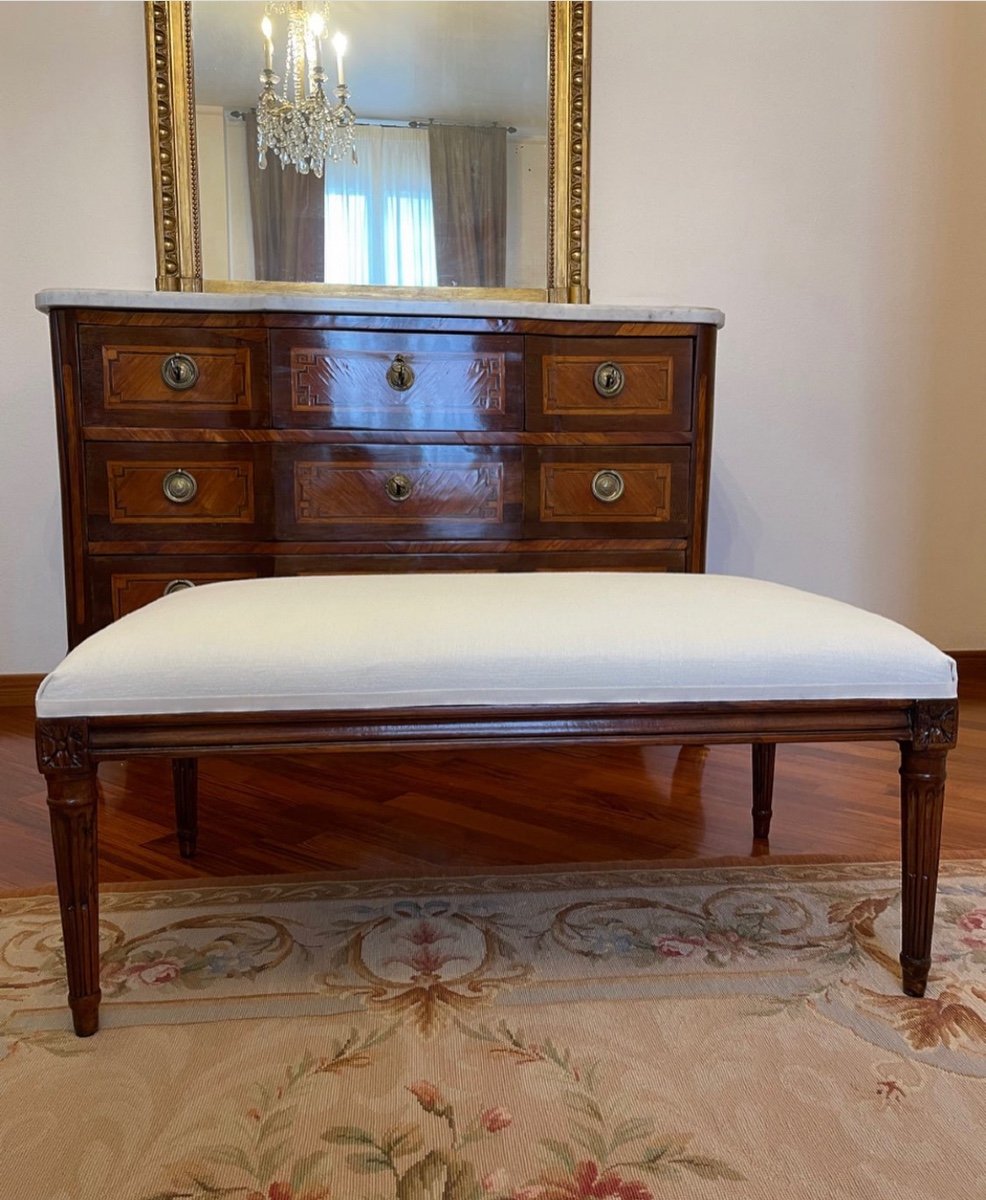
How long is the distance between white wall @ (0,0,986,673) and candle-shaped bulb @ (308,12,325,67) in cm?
45

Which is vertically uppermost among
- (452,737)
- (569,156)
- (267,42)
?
(267,42)

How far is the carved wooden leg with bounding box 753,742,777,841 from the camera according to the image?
156 centimetres

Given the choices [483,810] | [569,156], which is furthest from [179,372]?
[569,156]

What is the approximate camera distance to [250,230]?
2371 millimetres

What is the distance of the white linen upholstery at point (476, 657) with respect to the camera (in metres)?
0.97

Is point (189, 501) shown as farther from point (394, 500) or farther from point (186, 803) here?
point (186, 803)

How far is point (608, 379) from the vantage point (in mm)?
1940

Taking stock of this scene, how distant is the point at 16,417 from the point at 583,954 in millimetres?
2060

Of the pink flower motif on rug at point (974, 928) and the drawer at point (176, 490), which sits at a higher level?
the drawer at point (176, 490)

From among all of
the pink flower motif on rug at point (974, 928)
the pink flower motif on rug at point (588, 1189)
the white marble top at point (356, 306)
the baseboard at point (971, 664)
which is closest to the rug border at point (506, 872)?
the pink flower motif on rug at point (974, 928)

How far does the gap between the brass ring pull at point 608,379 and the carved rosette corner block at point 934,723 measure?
3.58 feet

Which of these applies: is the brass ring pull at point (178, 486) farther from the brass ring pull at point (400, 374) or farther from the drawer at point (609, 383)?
the drawer at point (609, 383)

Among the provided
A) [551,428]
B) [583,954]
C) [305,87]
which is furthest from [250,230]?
[583,954]

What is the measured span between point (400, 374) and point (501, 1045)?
4.29ft
